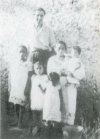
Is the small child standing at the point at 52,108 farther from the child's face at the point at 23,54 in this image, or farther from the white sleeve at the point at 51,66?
the child's face at the point at 23,54

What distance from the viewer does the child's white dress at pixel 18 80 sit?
7.10 ft

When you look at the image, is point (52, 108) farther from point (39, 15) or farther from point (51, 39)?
point (39, 15)

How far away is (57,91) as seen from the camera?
2146mm

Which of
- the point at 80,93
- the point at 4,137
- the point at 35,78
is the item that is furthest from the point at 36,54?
the point at 4,137

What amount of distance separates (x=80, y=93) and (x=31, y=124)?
283 millimetres

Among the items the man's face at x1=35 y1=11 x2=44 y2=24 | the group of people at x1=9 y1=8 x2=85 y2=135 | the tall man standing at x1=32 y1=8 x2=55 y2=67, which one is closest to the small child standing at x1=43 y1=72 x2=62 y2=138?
the group of people at x1=9 y1=8 x2=85 y2=135

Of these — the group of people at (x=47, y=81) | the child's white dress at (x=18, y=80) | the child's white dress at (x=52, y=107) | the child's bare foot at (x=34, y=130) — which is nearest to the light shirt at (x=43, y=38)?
the group of people at (x=47, y=81)

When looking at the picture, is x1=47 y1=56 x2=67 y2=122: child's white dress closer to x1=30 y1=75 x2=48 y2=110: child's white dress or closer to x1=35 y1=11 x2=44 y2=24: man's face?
x1=30 y1=75 x2=48 y2=110: child's white dress

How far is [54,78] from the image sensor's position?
2146 mm

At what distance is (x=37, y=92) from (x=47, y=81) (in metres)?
0.07

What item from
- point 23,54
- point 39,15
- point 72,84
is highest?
point 39,15

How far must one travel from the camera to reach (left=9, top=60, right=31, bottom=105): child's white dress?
2.16 metres

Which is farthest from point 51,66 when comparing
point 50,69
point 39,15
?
point 39,15

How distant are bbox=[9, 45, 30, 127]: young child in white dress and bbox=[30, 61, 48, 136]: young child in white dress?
5cm
